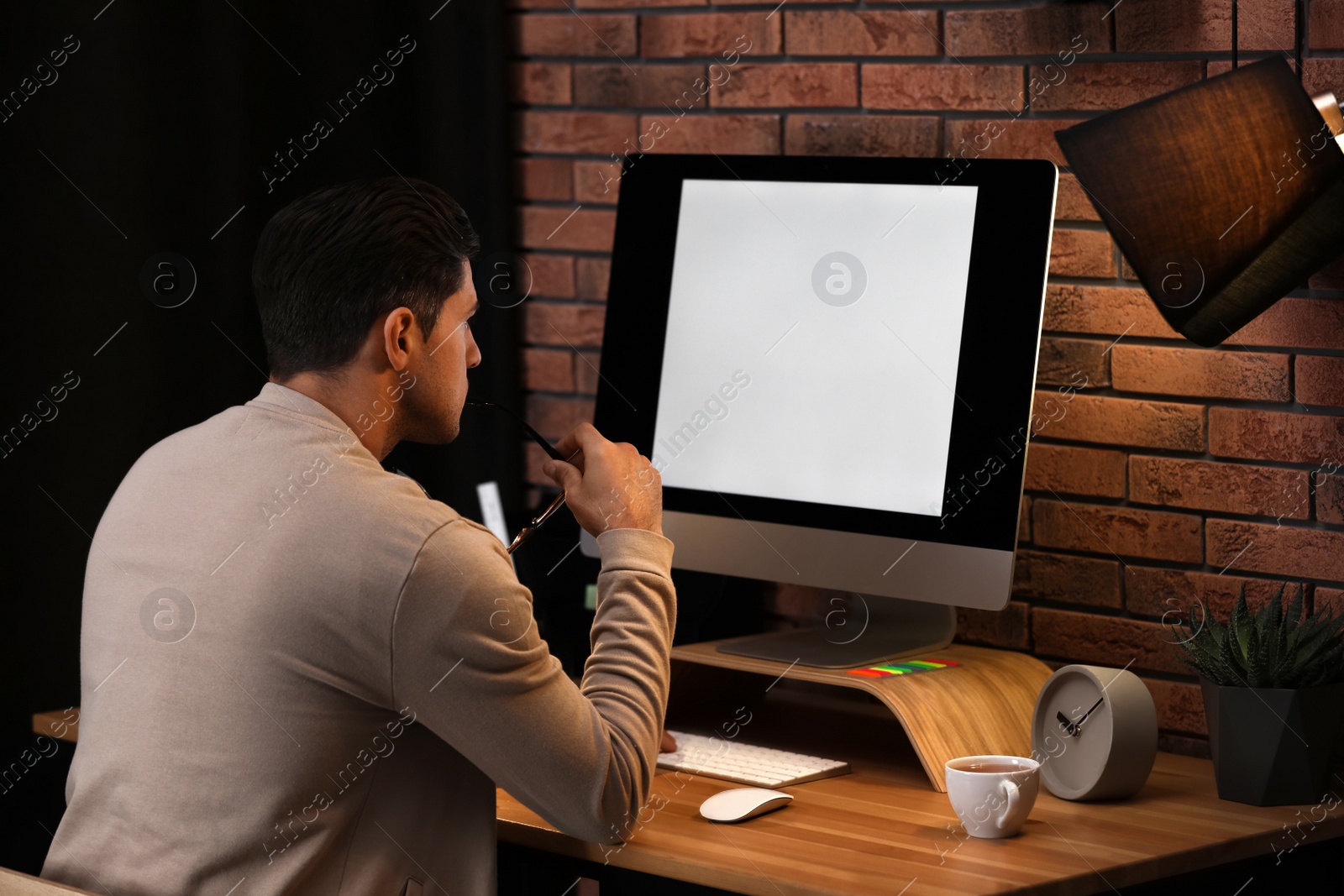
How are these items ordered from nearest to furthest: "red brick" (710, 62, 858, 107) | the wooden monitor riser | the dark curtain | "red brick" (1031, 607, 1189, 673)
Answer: the wooden monitor riser, "red brick" (1031, 607, 1189, 673), the dark curtain, "red brick" (710, 62, 858, 107)

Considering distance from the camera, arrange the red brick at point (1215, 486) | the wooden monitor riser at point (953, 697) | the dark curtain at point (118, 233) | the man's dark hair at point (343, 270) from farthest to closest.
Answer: the dark curtain at point (118, 233) < the red brick at point (1215, 486) < the wooden monitor riser at point (953, 697) < the man's dark hair at point (343, 270)

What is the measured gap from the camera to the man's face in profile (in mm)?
1422

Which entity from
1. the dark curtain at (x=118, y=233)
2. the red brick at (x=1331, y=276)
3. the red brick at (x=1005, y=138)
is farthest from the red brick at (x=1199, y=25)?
the dark curtain at (x=118, y=233)

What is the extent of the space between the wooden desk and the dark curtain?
79 cm

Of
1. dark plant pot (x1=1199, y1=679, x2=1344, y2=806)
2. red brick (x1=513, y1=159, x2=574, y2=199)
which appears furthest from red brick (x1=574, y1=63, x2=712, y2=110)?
dark plant pot (x1=1199, y1=679, x2=1344, y2=806)

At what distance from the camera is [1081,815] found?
58.6 inches

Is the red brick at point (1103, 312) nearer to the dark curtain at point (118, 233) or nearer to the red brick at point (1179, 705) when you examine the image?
the red brick at point (1179, 705)

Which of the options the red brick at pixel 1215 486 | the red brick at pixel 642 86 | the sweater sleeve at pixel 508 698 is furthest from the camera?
the red brick at pixel 642 86

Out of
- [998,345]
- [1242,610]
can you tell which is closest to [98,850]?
[998,345]

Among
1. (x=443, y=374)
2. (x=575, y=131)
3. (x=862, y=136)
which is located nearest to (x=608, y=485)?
(x=443, y=374)

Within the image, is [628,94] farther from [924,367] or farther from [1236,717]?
[1236,717]

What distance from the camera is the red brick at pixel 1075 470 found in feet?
5.94

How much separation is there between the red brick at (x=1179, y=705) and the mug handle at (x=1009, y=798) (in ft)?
1.41

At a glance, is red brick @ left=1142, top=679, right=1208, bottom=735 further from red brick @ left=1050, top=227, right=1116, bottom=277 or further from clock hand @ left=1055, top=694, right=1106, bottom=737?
red brick @ left=1050, top=227, right=1116, bottom=277
